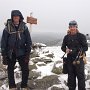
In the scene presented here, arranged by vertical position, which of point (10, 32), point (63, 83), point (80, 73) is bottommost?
point (63, 83)

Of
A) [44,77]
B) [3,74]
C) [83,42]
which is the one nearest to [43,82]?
[44,77]

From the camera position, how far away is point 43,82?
9.90 m

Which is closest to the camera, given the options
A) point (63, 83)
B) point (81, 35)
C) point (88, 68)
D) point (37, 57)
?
point (81, 35)

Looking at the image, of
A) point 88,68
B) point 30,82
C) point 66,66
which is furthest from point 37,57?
point 66,66

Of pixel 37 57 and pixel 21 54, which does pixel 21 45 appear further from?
pixel 37 57

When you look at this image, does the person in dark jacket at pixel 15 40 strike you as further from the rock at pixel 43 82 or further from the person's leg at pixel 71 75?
the rock at pixel 43 82

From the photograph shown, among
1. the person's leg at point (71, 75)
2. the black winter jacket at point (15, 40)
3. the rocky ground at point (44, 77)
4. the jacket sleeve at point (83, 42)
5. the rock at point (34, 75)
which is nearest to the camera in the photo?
the jacket sleeve at point (83, 42)

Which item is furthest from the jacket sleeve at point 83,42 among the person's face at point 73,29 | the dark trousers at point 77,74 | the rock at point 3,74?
the rock at point 3,74

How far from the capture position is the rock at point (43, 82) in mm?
9711

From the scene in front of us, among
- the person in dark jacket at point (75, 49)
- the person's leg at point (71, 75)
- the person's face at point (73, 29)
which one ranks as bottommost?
the person's leg at point (71, 75)

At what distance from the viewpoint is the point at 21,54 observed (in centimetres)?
834

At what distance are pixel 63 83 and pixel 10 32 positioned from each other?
2.66m

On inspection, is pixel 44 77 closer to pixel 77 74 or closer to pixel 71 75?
pixel 71 75

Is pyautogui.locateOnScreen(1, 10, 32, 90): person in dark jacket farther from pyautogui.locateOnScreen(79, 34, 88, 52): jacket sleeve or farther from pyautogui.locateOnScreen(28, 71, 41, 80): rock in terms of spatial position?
pyautogui.locateOnScreen(28, 71, 41, 80): rock
